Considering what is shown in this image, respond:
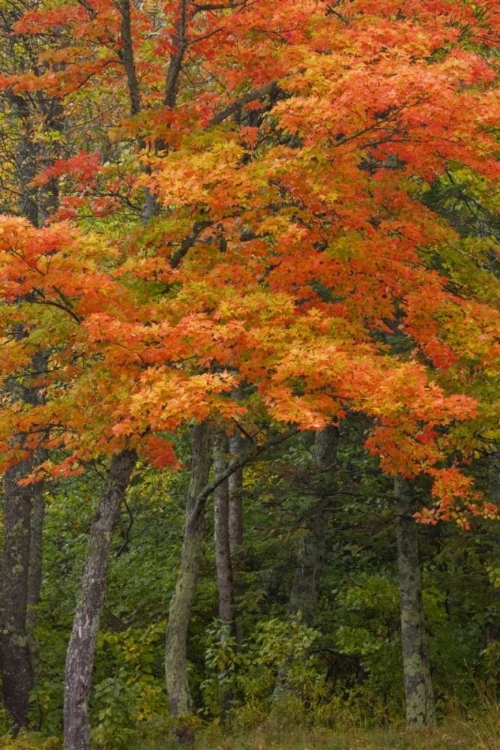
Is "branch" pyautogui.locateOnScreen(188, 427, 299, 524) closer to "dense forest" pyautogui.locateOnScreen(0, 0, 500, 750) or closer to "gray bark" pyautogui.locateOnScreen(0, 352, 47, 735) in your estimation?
"dense forest" pyautogui.locateOnScreen(0, 0, 500, 750)

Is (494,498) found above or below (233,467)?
below

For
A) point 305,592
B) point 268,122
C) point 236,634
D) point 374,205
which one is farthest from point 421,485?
point 268,122

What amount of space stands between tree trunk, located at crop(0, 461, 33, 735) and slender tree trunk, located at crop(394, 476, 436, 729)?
5895 millimetres

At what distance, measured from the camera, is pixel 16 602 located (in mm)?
13648

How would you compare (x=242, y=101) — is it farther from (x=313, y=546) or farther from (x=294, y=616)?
(x=294, y=616)

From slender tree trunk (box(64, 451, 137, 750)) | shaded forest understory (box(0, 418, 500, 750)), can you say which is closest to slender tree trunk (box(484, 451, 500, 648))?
shaded forest understory (box(0, 418, 500, 750))

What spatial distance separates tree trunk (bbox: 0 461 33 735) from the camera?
1341cm

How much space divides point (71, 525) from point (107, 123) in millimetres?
9920

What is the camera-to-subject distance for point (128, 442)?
10852 mm

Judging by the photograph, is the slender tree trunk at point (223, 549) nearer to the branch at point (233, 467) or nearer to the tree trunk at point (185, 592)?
the tree trunk at point (185, 592)

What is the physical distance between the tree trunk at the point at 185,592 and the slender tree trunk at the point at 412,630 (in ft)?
10.8

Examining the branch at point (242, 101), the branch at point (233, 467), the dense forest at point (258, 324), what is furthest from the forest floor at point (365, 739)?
the branch at point (242, 101)

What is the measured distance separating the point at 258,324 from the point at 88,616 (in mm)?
4343

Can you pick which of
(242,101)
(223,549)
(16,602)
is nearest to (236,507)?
(223,549)
